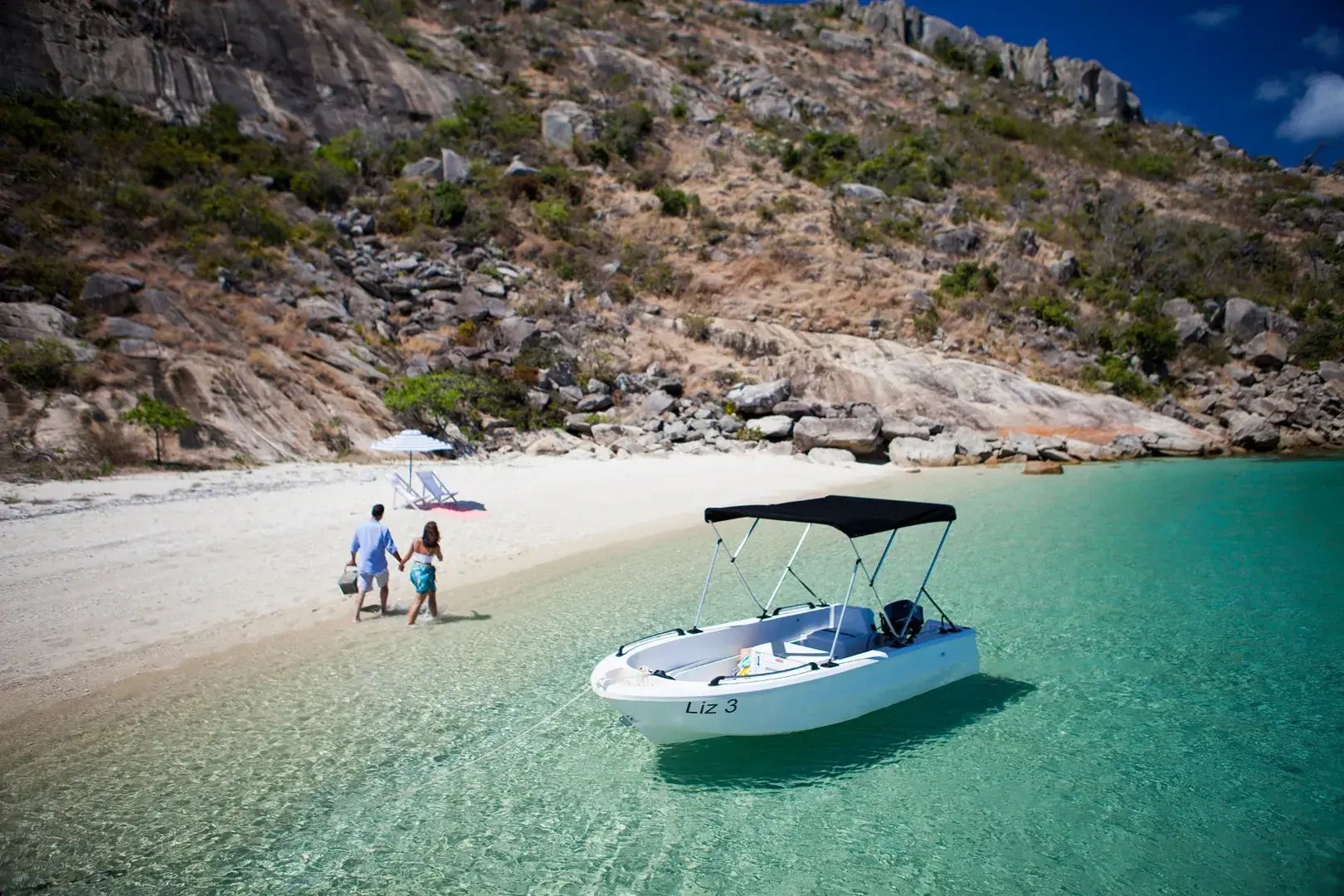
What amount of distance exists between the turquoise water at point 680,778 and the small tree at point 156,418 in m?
11.2

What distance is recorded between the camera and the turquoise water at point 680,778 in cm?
533

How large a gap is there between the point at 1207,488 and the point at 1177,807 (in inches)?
829

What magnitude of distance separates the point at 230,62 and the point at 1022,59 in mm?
72984

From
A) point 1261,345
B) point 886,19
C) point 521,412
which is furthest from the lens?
point 886,19

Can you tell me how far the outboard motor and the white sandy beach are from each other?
22.2 ft

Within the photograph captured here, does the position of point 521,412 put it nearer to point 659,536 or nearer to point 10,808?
point 659,536

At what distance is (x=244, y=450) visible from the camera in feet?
61.0

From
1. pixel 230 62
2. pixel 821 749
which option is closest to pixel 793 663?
pixel 821 749

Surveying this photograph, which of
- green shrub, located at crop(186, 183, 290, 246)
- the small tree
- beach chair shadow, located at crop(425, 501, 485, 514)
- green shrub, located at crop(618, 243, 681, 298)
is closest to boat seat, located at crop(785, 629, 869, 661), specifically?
beach chair shadow, located at crop(425, 501, 485, 514)

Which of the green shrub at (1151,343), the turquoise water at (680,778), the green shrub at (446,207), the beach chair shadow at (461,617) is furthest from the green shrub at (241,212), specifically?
the green shrub at (1151,343)

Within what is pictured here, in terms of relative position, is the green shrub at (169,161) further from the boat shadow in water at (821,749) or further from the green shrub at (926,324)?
the green shrub at (926,324)

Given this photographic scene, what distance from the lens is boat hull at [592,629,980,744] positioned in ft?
20.8

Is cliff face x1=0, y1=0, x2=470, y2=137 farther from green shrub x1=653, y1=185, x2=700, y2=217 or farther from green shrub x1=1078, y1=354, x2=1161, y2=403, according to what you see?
green shrub x1=1078, y1=354, x2=1161, y2=403

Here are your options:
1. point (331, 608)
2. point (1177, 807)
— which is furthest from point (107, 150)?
point (1177, 807)
